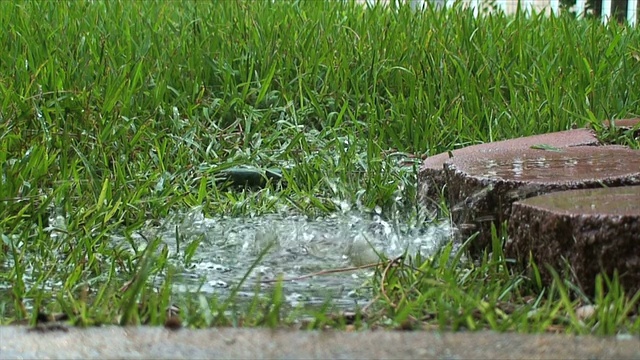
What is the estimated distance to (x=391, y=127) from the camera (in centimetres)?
475

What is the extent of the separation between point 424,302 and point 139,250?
1.21m

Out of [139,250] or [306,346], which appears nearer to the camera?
[306,346]

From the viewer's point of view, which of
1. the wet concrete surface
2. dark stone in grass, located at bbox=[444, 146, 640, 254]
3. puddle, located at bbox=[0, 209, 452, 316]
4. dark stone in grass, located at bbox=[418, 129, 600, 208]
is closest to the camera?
the wet concrete surface

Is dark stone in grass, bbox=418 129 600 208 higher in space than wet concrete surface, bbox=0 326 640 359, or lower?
higher

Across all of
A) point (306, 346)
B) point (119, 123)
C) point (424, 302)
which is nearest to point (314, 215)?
point (119, 123)

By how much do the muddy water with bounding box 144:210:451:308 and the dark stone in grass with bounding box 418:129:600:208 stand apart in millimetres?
162

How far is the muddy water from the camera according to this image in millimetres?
2914

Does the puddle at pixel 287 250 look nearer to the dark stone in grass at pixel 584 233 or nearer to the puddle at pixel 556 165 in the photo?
the puddle at pixel 556 165

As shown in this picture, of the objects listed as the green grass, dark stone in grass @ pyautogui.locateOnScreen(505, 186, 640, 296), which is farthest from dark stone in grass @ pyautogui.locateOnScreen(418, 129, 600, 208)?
dark stone in grass @ pyautogui.locateOnScreen(505, 186, 640, 296)

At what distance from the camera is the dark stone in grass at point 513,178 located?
9.98ft

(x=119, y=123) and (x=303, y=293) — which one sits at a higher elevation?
(x=119, y=123)

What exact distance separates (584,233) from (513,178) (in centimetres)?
59

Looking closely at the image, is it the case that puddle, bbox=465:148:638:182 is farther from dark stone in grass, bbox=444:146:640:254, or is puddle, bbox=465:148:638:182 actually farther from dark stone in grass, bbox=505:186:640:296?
dark stone in grass, bbox=505:186:640:296

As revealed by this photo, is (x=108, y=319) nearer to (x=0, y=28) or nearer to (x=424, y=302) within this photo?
(x=424, y=302)
